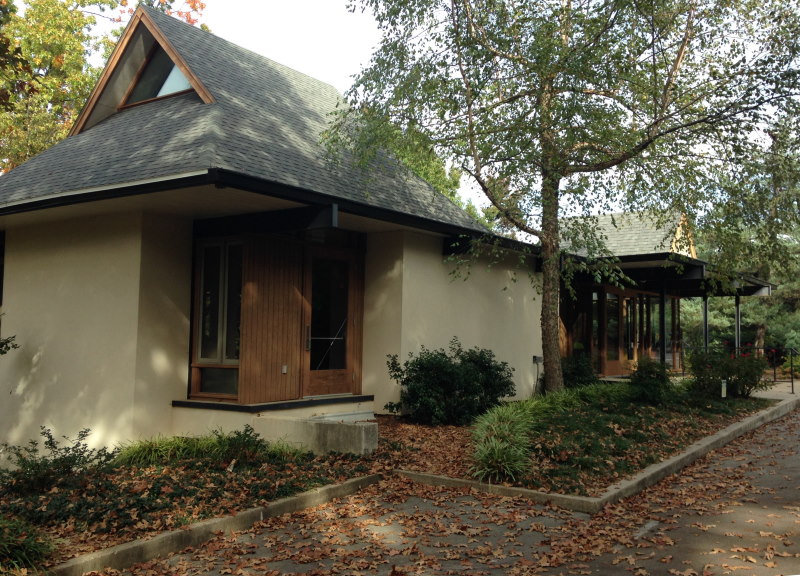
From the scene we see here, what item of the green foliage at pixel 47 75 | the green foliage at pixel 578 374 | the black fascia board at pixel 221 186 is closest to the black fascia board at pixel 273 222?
the black fascia board at pixel 221 186

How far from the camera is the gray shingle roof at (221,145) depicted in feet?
29.9

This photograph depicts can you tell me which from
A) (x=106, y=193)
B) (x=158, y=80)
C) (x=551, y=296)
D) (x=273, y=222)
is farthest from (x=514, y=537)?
(x=158, y=80)

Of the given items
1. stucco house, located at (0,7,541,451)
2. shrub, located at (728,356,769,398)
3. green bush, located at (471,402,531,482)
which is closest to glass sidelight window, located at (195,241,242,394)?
stucco house, located at (0,7,541,451)

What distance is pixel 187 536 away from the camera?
5770 mm

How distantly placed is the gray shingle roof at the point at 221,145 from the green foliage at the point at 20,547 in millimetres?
4301

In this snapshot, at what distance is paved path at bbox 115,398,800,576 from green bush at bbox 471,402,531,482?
36 cm

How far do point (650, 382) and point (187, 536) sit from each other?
9.14 metres

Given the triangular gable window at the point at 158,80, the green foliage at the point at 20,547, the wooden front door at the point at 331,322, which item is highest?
the triangular gable window at the point at 158,80

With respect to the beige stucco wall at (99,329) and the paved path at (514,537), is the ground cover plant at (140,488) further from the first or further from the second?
the beige stucco wall at (99,329)

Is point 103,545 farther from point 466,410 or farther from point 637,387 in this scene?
point 637,387

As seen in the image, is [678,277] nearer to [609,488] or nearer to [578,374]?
[578,374]

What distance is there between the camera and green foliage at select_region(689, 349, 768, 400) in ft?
Answer: 48.5

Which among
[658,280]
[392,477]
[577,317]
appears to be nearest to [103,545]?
[392,477]

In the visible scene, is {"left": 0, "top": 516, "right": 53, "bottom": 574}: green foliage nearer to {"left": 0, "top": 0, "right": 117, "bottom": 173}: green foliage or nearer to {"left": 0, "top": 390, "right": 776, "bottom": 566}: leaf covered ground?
{"left": 0, "top": 390, "right": 776, "bottom": 566}: leaf covered ground
